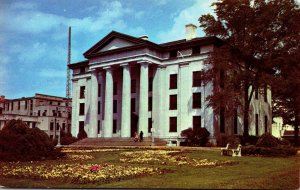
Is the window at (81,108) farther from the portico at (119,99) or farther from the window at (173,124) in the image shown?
the window at (173,124)

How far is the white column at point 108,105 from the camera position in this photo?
5209 cm

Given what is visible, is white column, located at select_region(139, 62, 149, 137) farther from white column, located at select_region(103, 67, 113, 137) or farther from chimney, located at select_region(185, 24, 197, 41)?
chimney, located at select_region(185, 24, 197, 41)

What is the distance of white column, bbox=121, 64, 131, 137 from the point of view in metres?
49.9

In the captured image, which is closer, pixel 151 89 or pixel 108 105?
pixel 108 105

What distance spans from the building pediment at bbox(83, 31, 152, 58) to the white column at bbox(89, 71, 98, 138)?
3.10m

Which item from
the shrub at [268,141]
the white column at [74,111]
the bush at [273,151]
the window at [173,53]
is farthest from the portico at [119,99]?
the bush at [273,151]

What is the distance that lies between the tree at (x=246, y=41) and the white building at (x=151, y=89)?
4.96m

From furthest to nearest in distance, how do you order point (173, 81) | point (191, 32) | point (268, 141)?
point (173, 81) < point (191, 32) < point (268, 141)

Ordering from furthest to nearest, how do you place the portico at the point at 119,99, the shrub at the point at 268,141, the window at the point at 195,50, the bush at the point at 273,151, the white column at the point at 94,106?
the white column at the point at 94,106
the portico at the point at 119,99
the window at the point at 195,50
the shrub at the point at 268,141
the bush at the point at 273,151

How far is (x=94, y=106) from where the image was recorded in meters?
54.8

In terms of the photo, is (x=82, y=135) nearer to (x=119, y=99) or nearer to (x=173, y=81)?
(x=119, y=99)

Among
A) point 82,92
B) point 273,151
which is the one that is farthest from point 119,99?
point 273,151

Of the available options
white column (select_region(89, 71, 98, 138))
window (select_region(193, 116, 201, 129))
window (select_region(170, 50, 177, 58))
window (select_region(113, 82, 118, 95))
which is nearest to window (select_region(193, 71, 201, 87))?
window (select_region(170, 50, 177, 58))

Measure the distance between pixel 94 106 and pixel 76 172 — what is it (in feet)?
122
